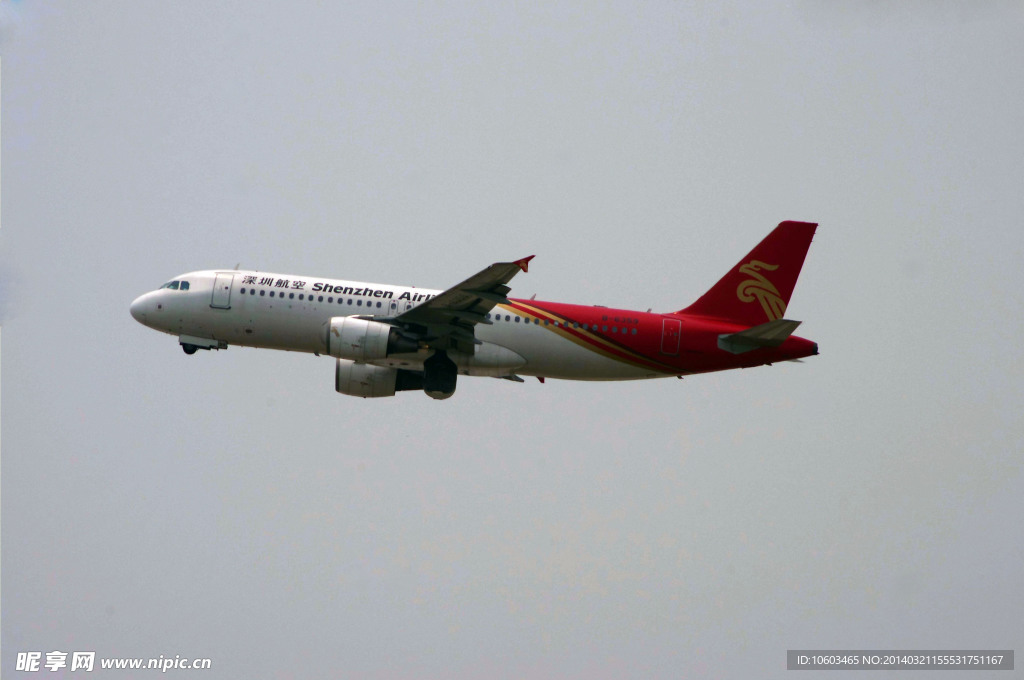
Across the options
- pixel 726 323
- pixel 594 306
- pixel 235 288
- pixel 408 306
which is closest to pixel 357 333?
pixel 408 306

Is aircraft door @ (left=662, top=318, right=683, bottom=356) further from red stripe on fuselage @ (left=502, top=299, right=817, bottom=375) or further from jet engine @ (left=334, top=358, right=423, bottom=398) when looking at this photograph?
jet engine @ (left=334, top=358, right=423, bottom=398)

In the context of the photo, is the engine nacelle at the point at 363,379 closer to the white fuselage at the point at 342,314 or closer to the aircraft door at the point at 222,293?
the white fuselage at the point at 342,314

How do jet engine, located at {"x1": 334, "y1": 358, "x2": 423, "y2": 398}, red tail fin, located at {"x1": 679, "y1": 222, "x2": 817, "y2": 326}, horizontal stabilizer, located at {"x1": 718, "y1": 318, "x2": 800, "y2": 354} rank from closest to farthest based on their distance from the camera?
1. horizontal stabilizer, located at {"x1": 718, "y1": 318, "x2": 800, "y2": 354}
2. red tail fin, located at {"x1": 679, "y1": 222, "x2": 817, "y2": 326}
3. jet engine, located at {"x1": 334, "y1": 358, "x2": 423, "y2": 398}

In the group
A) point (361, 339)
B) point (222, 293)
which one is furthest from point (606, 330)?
point (222, 293)

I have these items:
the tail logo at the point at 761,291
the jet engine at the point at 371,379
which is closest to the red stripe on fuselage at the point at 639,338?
the tail logo at the point at 761,291

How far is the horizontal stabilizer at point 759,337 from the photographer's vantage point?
45.6 metres

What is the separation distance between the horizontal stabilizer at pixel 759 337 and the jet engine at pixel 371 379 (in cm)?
1309

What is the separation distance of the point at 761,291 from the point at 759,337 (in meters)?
3.55

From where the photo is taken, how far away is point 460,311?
46.0m

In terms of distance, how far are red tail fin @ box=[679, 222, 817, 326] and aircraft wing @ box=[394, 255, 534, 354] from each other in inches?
360

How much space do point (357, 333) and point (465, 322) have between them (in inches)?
166

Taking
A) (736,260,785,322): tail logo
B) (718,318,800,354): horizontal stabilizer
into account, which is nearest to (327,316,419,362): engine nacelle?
(718,318,800,354): horizontal stabilizer

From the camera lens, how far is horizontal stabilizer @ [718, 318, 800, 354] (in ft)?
150

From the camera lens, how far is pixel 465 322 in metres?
46.4
